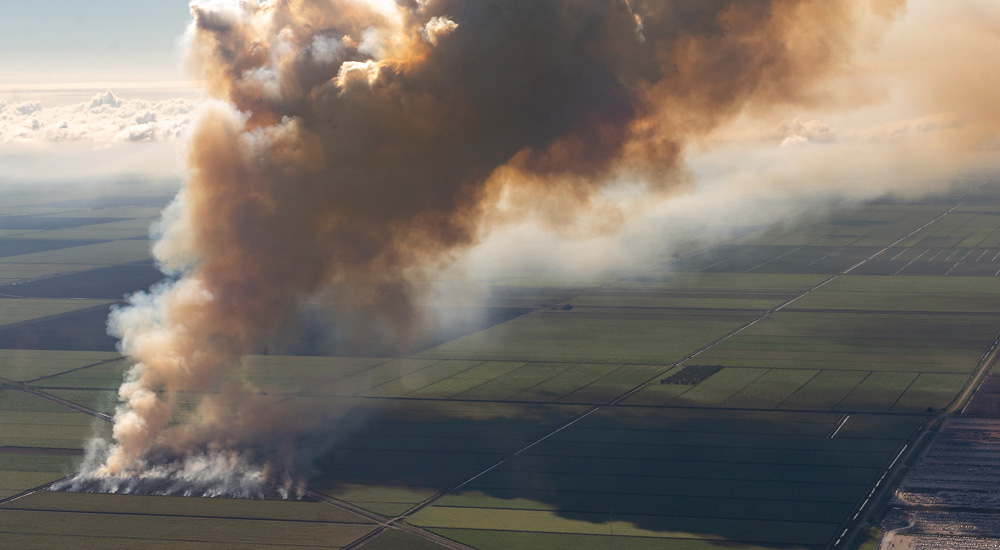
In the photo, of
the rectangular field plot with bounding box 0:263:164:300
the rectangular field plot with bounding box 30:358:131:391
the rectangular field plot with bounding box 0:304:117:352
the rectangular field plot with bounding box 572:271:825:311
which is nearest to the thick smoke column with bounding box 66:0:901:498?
the rectangular field plot with bounding box 30:358:131:391

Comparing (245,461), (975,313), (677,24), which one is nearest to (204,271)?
(245,461)

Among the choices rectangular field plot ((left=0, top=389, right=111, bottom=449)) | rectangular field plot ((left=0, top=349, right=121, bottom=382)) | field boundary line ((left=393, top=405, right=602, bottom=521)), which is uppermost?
rectangular field plot ((left=0, top=349, right=121, bottom=382))

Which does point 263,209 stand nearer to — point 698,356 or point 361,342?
point 361,342

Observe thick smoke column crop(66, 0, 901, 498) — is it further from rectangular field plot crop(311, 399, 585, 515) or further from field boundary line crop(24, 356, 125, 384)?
field boundary line crop(24, 356, 125, 384)

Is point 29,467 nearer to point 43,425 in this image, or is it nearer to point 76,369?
point 43,425

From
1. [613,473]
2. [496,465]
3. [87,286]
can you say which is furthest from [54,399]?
[87,286]

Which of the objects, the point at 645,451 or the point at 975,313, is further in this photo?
the point at 975,313
